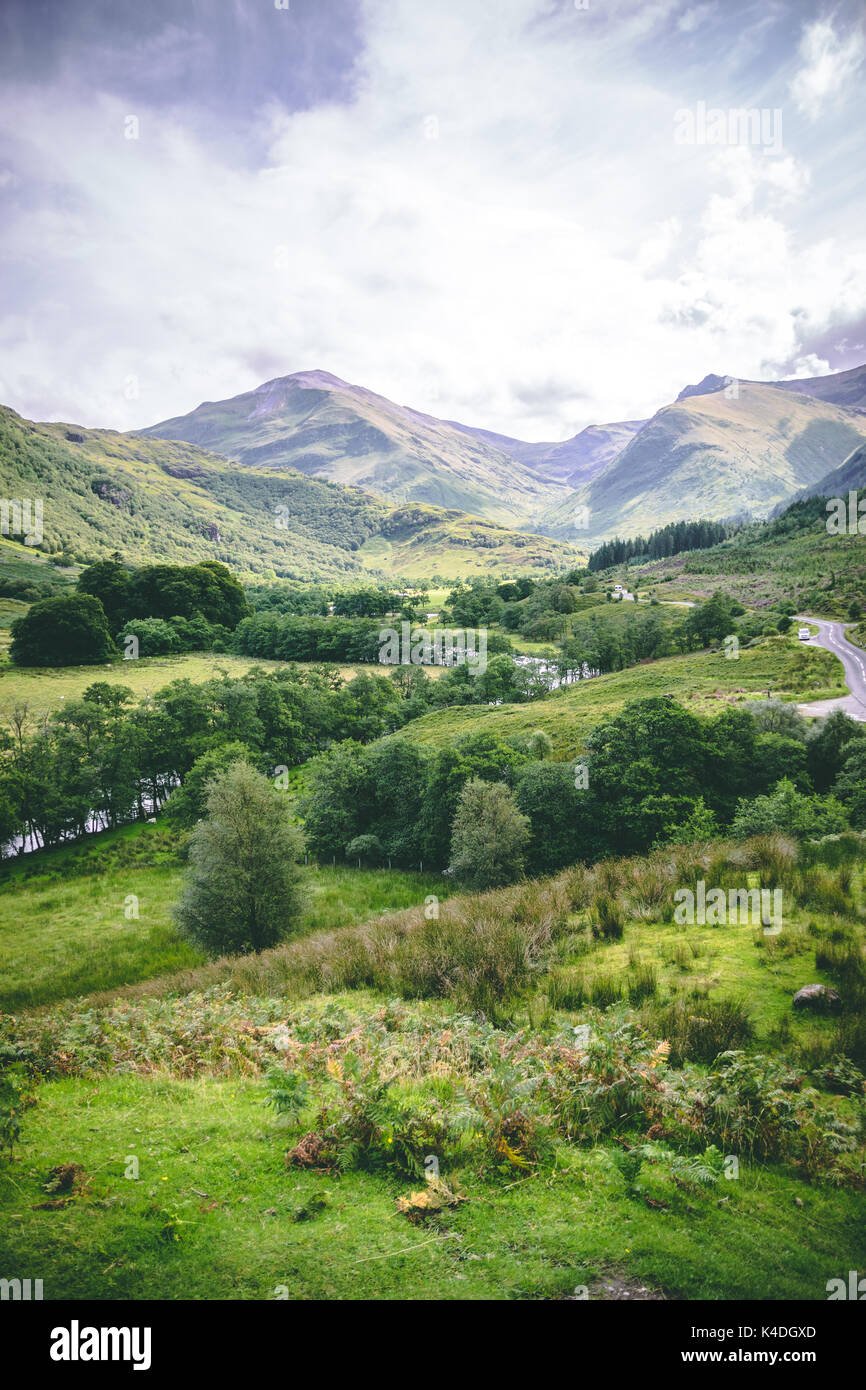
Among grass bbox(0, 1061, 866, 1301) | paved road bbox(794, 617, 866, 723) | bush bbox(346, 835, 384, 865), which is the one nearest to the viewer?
grass bbox(0, 1061, 866, 1301)

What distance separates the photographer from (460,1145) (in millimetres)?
7418

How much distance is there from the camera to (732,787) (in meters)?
30.2

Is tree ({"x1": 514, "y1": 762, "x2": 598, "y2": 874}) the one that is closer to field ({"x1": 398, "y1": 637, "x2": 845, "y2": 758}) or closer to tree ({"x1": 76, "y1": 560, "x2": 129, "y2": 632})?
field ({"x1": 398, "y1": 637, "x2": 845, "y2": 758})

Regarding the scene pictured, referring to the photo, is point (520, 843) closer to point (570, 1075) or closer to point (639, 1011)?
point (639, 1011)

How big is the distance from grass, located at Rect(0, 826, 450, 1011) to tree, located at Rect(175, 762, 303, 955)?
1.31 meters

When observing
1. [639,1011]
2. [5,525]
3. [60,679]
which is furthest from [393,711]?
[5,525]

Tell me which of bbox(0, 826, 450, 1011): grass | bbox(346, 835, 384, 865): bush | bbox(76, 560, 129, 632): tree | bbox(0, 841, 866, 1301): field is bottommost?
bbox(0, 826, 450, 1011): grass

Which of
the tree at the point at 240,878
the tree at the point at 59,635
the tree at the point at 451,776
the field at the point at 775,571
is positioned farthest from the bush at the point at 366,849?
the field at the point at 775,571

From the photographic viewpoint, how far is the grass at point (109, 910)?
79.9 ft

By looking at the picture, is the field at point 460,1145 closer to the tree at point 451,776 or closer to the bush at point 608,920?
the bush at point 608,920

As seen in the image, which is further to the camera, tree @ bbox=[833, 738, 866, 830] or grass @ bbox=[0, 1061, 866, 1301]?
tree @ bbox=[833, 738, 866, 830]

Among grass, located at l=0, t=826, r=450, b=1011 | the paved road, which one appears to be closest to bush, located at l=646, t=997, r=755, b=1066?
grass, located at l=0, t=826, r=450, b=1011

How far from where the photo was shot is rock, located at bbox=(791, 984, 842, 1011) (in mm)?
10200

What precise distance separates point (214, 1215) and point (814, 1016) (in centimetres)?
955
